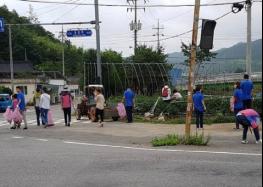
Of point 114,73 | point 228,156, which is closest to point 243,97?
point 228,156

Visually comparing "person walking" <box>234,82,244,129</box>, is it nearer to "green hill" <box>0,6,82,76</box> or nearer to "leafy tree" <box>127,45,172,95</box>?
"leafy tree" <box>127,45,172,95</box>

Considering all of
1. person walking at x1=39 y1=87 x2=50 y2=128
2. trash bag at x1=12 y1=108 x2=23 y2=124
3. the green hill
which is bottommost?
trash bag at x1=12 y1=108 x2=23 y2=124

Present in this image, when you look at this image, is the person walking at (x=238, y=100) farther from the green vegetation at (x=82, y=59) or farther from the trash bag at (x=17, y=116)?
the green vegetation at (x=82, y=59)

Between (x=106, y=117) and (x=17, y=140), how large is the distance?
8.99 metres

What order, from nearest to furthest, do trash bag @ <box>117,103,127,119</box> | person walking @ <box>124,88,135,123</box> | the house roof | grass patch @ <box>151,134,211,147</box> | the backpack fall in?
grass patch @ <box>151,134,211,147</box> → person walking @ <box>124,88,135,123</box> → trash bag @ <box>117,103,127,119</box> → the backpack → the house roof

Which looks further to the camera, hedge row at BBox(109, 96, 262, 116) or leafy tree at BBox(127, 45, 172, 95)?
leafy tree at BBox(127, 45, 172, 95)

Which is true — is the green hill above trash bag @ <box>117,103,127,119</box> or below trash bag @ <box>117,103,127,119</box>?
above

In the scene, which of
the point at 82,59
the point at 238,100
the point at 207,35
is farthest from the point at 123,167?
the point at 82,59

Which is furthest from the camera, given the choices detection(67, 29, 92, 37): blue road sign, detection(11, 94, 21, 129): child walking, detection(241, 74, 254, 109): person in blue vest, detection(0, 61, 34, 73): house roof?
detection(0, 61, 34, 73): house roof

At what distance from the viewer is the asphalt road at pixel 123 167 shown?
9234 millimetres

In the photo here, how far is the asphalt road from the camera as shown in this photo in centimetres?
923

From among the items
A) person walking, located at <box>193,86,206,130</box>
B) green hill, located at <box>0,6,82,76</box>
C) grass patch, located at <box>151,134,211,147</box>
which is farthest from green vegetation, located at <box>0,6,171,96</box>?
grass patch, located at <box>151,134,211,147</box>

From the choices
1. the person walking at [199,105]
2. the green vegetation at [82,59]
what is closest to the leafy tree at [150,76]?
the green vegetation at [82,59]

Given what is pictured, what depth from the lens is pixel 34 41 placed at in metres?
106
